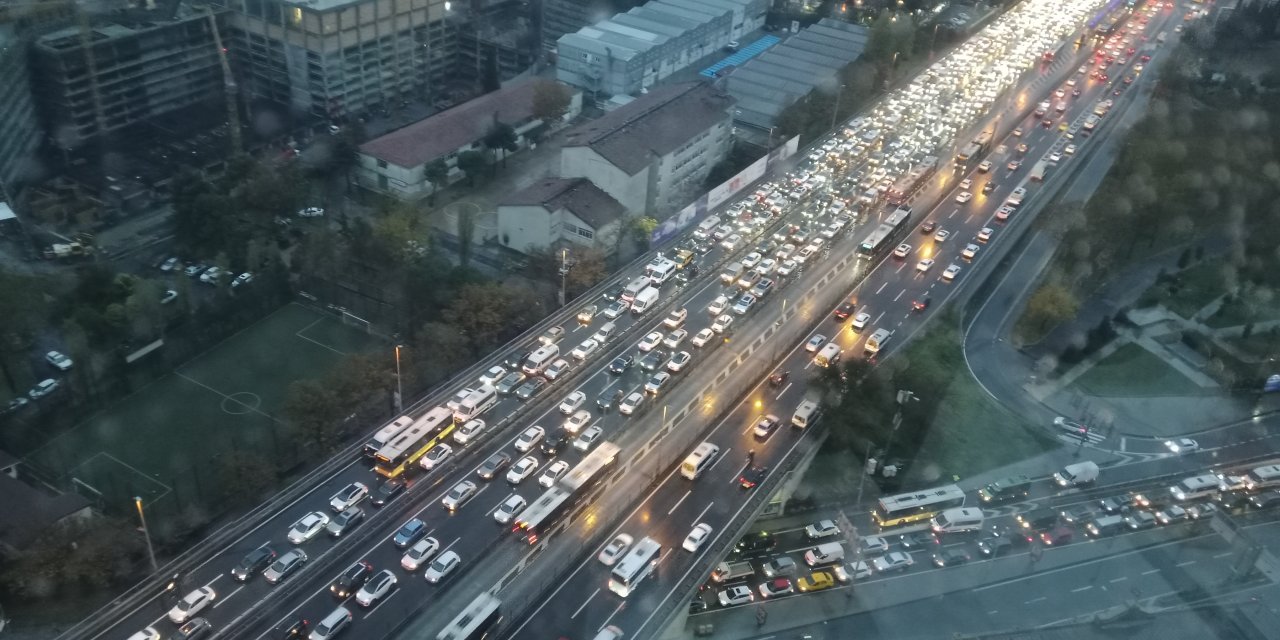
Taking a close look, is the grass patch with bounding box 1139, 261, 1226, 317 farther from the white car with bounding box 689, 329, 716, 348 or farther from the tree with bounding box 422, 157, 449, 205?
the tree with bounding box 422, 157, 449, 205

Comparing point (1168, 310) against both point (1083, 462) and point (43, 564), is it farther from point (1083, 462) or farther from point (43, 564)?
point (43, 564)

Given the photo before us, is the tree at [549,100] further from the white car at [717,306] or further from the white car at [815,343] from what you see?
the white car at [815,343]

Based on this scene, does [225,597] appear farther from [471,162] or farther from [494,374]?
[471,162]

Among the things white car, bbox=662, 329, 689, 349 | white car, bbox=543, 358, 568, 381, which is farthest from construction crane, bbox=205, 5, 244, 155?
Answer: white car, bbox=662, 329, 689, 349

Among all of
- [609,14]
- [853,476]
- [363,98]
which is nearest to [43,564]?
[853,476]

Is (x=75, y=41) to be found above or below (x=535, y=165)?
above

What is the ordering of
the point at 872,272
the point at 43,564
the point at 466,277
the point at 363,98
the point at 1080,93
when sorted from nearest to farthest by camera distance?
the point at 43,564
the point at 466,277
the point at 872,272
the point at 363,98
the point at 1080,93

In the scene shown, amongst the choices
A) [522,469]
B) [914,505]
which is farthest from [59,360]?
[914,505]
